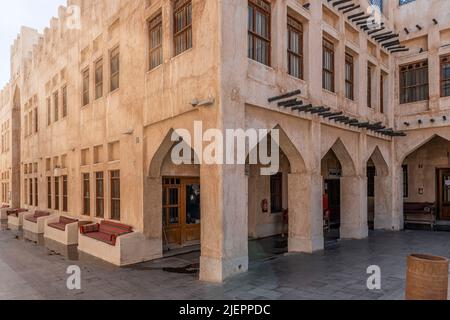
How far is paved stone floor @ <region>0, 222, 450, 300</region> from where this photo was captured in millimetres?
7410

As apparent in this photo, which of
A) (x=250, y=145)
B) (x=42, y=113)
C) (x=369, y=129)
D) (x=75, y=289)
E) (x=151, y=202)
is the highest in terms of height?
(x=42, y=113)

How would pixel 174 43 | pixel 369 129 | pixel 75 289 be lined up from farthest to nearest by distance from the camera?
pixel 369 129 → pixel 174 43 → pixel 75 289

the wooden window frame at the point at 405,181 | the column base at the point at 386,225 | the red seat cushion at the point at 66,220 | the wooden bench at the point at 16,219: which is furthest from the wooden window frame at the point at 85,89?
the wooden window frame at the point at 405,181

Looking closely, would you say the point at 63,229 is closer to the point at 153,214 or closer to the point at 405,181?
the point at 153,214

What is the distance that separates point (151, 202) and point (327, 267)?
18.2 ft

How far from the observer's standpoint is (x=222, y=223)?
8.05m

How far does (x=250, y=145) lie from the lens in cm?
891

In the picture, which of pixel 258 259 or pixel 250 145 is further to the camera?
pixel 258 259

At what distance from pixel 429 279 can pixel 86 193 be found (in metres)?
13.5

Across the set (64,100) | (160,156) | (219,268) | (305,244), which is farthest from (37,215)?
(219,268)

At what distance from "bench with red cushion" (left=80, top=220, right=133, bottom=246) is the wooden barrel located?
26.3ft

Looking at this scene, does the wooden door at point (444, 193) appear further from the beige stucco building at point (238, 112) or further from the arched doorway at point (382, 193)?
the arched doorway at point (382, 193)

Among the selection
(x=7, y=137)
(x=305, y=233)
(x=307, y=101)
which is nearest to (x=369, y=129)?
(x=307, y=101)

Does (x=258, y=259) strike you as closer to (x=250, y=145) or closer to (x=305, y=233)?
(x=305, y=233)
